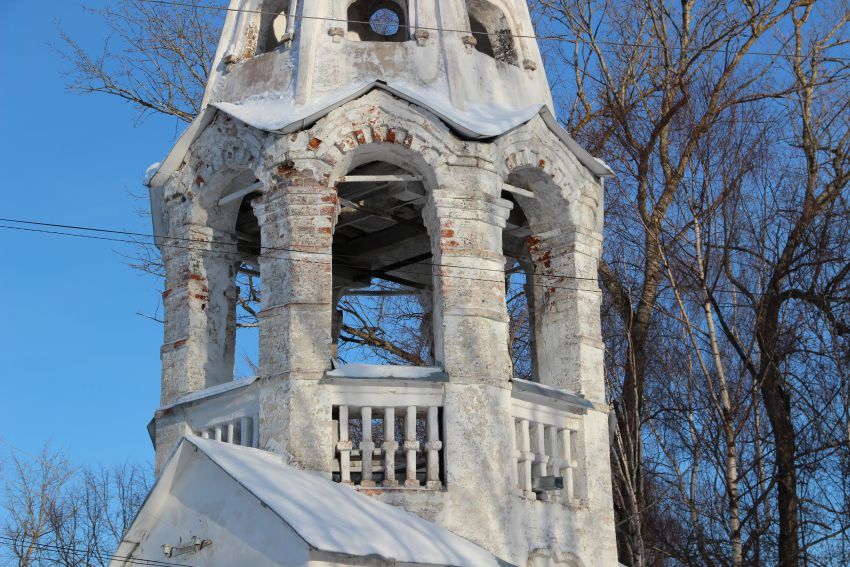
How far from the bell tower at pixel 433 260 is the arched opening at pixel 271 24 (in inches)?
0.7

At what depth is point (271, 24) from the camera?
42.8 ft

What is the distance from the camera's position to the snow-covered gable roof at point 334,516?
954cm

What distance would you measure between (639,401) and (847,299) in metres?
2.71

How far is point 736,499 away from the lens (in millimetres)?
15172

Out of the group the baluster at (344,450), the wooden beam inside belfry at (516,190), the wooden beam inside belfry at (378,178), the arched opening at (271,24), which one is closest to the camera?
the baluster at (344,450)

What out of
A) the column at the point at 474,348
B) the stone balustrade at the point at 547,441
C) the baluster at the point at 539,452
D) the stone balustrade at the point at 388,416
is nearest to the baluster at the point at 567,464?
the stone balustrade at the point at 547,441

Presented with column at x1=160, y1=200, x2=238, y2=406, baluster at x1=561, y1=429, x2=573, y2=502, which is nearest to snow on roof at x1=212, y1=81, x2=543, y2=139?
column at x1=160, y1=200, x2=238, y2=406

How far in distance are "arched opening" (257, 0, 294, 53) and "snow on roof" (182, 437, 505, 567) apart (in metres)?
3.98

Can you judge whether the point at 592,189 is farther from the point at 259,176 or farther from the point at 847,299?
the point at 847,299

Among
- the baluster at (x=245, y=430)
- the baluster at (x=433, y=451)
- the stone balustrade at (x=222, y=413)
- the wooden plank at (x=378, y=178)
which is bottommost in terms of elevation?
the baluster at (x=433, y=451)

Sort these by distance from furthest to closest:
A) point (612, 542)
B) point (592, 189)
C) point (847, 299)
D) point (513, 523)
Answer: point (847, 299) < point (592, 189) < point (612, 542) < point (513, 523)

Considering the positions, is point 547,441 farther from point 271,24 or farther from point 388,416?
point 271,24

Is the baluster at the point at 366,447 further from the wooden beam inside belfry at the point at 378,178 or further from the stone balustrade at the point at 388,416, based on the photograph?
the wooden beam inside belfry at the point at 378,178

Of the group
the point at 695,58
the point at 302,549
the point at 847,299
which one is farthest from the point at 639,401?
the point at 302,549
